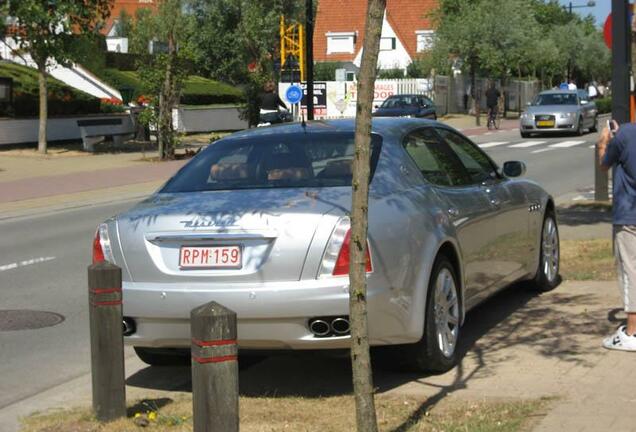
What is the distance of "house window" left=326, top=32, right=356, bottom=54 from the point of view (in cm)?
8450

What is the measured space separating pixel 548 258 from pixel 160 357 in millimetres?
3801

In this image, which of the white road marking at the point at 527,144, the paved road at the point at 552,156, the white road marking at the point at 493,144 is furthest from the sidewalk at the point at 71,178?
the white road marking at the point at 527,144

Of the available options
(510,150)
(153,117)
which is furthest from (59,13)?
(510,150)

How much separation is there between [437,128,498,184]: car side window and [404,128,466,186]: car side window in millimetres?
137

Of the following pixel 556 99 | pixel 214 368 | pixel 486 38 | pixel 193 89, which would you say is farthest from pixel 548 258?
pixel 486 38

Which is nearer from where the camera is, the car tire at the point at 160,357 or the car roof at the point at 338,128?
the car tire at the point at 160,357

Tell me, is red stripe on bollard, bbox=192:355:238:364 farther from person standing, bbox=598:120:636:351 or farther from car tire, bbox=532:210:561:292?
car tire, bbox=532:210:561:292

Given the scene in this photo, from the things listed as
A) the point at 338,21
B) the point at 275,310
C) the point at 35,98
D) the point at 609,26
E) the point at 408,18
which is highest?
the point at 408,18

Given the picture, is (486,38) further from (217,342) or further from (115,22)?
(217,342)

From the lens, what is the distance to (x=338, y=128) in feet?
25.0

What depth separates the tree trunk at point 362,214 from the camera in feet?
15.7

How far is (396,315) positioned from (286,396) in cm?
84

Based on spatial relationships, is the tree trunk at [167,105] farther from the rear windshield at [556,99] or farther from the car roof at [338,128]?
the car roof at [338,128]

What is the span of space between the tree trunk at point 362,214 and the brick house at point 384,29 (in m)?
78.5
